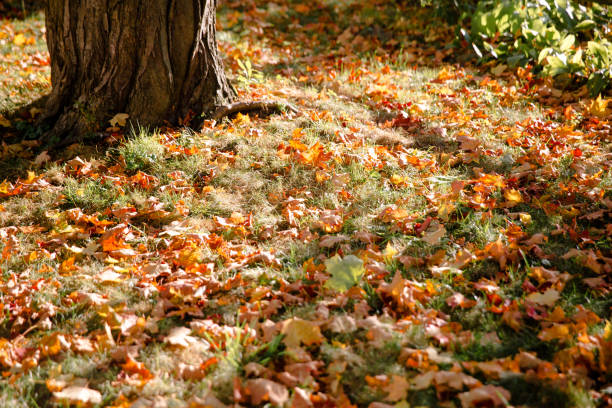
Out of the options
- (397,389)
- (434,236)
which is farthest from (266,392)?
(434,236)

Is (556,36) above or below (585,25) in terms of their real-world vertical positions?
below

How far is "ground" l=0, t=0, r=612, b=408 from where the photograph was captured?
81.0 inches

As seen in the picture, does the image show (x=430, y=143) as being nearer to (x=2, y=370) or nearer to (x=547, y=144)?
(x=547, y=144)

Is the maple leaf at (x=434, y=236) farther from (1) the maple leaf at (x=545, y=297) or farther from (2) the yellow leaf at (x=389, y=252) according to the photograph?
(1) the maple leaf at (x=545, y=297)

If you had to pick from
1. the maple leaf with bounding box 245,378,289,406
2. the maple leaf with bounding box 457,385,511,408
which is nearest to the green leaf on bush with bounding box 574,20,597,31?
the maple leaf with bounding box 457,385,511,408

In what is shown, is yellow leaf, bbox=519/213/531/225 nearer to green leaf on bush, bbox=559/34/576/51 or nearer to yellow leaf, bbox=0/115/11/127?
green leaf on bush, bbox=559/34/576/51

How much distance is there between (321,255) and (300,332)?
722 mm

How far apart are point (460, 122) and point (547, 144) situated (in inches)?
30.6

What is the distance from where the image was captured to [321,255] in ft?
9.41

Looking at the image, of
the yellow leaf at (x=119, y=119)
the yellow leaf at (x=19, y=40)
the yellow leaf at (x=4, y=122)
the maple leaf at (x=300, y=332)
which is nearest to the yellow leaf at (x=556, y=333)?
the maple leaf at (x=300, y=332)

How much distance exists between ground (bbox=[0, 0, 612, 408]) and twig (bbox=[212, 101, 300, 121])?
0.29 feet

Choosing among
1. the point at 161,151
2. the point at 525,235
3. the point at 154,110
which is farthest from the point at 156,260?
the point at 525,235

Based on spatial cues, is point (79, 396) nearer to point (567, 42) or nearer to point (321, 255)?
point (321, 255)

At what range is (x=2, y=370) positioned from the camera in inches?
84.9
